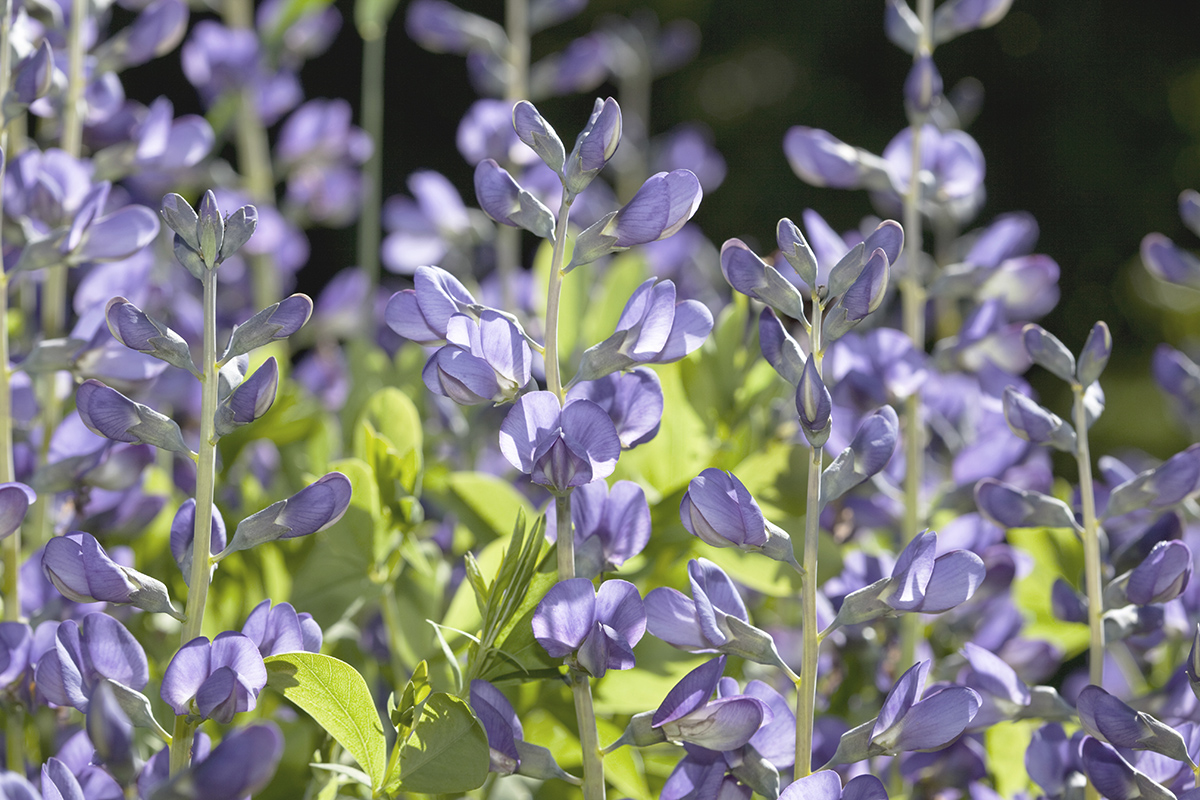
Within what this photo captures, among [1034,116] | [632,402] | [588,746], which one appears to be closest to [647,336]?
[632,402]

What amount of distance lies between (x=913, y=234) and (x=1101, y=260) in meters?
2.82

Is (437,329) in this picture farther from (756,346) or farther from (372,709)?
(756,346)

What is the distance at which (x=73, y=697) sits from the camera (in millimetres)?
337

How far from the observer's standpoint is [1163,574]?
0.39 m

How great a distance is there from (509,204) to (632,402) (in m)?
0.08

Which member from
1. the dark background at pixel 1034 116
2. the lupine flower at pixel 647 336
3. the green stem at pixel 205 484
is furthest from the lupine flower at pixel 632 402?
the dark background at pixel 1034 116

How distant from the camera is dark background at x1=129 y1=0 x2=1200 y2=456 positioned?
3045 millimetres

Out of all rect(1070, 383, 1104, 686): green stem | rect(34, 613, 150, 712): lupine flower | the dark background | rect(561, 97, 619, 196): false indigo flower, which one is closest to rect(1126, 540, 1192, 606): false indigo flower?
rect(1070, 383, 1104, 686): green stem

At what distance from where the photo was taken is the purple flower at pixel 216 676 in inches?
12.6

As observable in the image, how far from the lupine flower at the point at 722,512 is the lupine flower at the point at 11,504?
0.22 m

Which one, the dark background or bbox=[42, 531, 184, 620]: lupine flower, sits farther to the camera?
the dark background

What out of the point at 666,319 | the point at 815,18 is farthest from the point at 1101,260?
the point at 666,319

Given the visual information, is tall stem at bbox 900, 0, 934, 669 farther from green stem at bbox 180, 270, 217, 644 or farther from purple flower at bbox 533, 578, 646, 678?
green stem at bbox 180, 270, 217, 644

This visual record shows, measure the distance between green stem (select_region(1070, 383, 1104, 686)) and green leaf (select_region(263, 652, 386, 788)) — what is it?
0.26 meters
